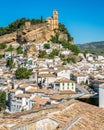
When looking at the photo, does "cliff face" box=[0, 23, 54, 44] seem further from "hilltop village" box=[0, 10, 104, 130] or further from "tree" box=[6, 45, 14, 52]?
"tree" box=[6, 45, 14, 52]

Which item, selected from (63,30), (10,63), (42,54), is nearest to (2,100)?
(10,63)

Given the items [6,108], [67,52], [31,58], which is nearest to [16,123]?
[6,108]

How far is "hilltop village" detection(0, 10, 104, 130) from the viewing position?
30.7 ft

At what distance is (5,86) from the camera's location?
56.6 meters

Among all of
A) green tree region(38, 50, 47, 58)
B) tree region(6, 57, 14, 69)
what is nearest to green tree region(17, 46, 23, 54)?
green tree region(38, 50, 47, 58)

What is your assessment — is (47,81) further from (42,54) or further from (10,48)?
(10,48)

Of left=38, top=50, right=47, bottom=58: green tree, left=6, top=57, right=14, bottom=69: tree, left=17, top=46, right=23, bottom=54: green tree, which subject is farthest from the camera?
left=17, top=46, right=23, bottom=54: green tree

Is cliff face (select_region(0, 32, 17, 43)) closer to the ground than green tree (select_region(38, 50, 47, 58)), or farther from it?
farther from it

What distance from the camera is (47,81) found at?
182 ft

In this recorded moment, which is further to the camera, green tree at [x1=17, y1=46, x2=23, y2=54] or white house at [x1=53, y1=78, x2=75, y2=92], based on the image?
green tree at [x1=17, y1=46, x2=23, y2=54]

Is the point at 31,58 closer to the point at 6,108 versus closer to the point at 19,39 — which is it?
the point at 19,39

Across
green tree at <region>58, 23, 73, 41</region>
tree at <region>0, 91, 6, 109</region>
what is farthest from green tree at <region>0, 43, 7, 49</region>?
tree at <region>0, 91, 6, 109</region>

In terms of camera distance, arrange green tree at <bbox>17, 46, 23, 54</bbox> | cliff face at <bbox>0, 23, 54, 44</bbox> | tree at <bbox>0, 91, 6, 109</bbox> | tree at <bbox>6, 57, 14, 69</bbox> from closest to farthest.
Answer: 1. tree at <bbox>0, 91, 6, 109</bbox>
2. tree at <bbox>6, 57, 14, 69</bbox>
3. green tree at <bbox>17, 46, 23, 54</bbox>
4. cliff face at <bbox>0, 23, 54, 44</bbox>

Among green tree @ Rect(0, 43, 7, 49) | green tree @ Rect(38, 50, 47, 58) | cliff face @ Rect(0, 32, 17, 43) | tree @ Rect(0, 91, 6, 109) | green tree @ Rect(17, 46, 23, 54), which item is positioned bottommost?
tree @ Rect(0, 91, 6, 109)
